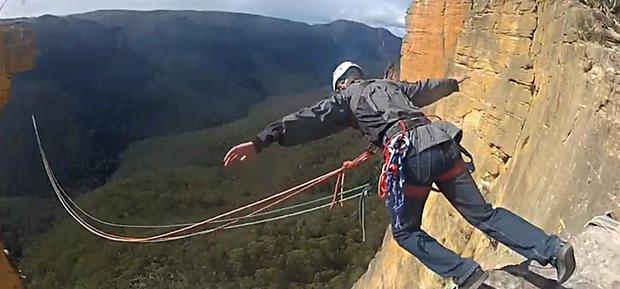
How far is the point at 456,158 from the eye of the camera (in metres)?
4.46

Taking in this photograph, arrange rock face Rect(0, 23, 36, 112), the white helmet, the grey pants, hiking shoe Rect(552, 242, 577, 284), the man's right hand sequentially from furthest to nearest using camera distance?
rock face Rect(0, 23, 36, 112), the white helmet, the man's right hand, the grey pants, hiking shoe Rect(552, 242, 577, 284)

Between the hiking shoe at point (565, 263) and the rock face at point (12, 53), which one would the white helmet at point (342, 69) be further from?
the rock face at point (12, 53)

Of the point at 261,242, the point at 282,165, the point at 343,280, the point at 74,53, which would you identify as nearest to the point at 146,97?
the point at 74,53

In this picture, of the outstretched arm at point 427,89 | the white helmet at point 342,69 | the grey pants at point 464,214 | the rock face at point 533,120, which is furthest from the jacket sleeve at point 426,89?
the rock face at point 533,120

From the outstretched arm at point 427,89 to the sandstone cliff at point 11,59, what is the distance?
8.30m

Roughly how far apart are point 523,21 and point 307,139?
4.59m

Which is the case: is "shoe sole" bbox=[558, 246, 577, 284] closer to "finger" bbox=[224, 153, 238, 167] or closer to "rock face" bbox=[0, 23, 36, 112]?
"finger" bbox=[224, 153, 238, 167]

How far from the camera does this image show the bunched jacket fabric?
468 cm

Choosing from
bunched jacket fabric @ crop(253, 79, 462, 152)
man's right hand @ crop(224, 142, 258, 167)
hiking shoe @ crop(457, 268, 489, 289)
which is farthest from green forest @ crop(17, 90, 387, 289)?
hiking shoe @ crop(457, 268, 489, 289)

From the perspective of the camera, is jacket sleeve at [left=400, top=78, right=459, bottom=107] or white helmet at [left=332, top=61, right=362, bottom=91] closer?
jacket sleeve at [left=400, top=78, right=459, bottom=107]

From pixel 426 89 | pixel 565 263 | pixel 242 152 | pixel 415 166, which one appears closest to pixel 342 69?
pixel 426 89

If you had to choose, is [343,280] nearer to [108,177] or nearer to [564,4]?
[564,4]

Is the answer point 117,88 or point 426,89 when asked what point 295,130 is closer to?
point 426,89

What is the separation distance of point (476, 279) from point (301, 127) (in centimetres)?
145
